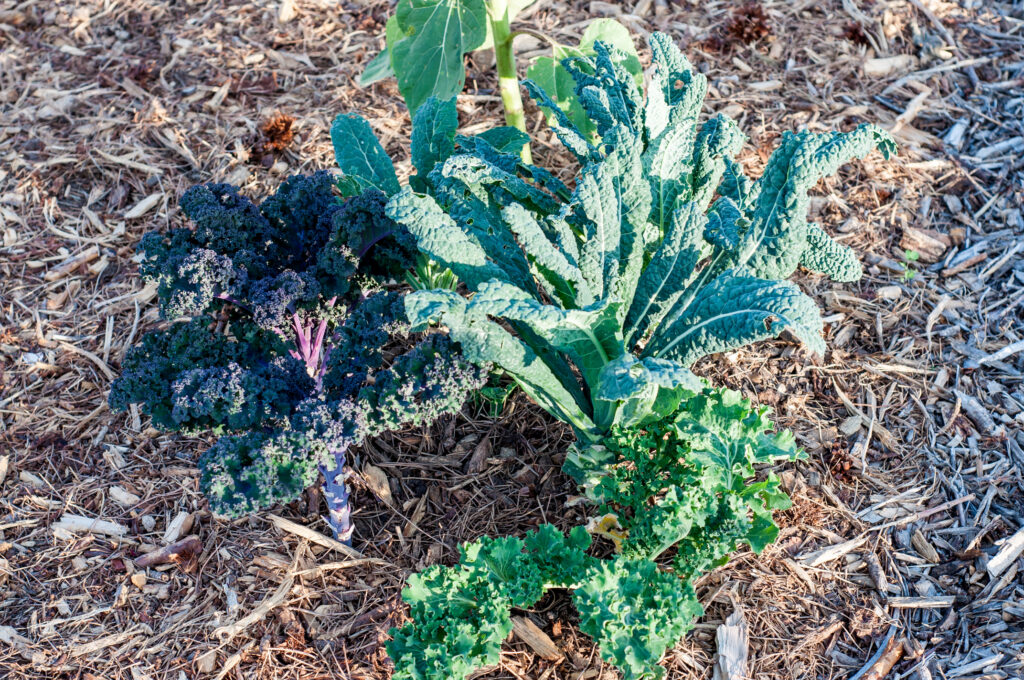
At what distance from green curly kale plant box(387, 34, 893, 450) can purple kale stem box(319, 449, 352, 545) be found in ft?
1.99

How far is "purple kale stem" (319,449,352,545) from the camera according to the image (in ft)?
8.63

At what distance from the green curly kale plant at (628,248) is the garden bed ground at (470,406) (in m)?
0.57

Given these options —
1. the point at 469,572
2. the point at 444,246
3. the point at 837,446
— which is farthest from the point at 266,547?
the point at 837,446

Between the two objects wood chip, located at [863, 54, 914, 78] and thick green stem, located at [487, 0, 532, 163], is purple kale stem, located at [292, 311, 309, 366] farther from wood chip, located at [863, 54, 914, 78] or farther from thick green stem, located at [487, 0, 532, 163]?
wood chip, located at [863, 54, 914, 78]

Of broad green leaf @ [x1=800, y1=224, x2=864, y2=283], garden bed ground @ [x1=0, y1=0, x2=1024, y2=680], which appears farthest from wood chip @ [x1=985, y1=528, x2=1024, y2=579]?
broad green leaf @ [x1=800, y1=224, x2=864, y2=283]

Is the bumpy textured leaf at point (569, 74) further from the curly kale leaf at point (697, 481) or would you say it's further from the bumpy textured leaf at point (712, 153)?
the curly kale leaf at point (697, 481)

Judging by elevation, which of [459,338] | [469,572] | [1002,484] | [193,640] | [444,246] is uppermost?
[444,246]

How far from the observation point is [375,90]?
402 cm

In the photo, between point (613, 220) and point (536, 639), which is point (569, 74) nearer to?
point (613, 220)

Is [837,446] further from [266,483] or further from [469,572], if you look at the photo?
[266,483]

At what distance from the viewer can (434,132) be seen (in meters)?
2.88

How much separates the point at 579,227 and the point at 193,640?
1.80 meters

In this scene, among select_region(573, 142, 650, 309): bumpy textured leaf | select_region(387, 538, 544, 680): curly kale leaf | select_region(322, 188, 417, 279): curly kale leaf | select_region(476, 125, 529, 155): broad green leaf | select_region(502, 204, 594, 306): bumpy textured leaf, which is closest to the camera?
select_region(387, 538, 544, 680): curly kale leaf

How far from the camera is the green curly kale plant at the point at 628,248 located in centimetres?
230
